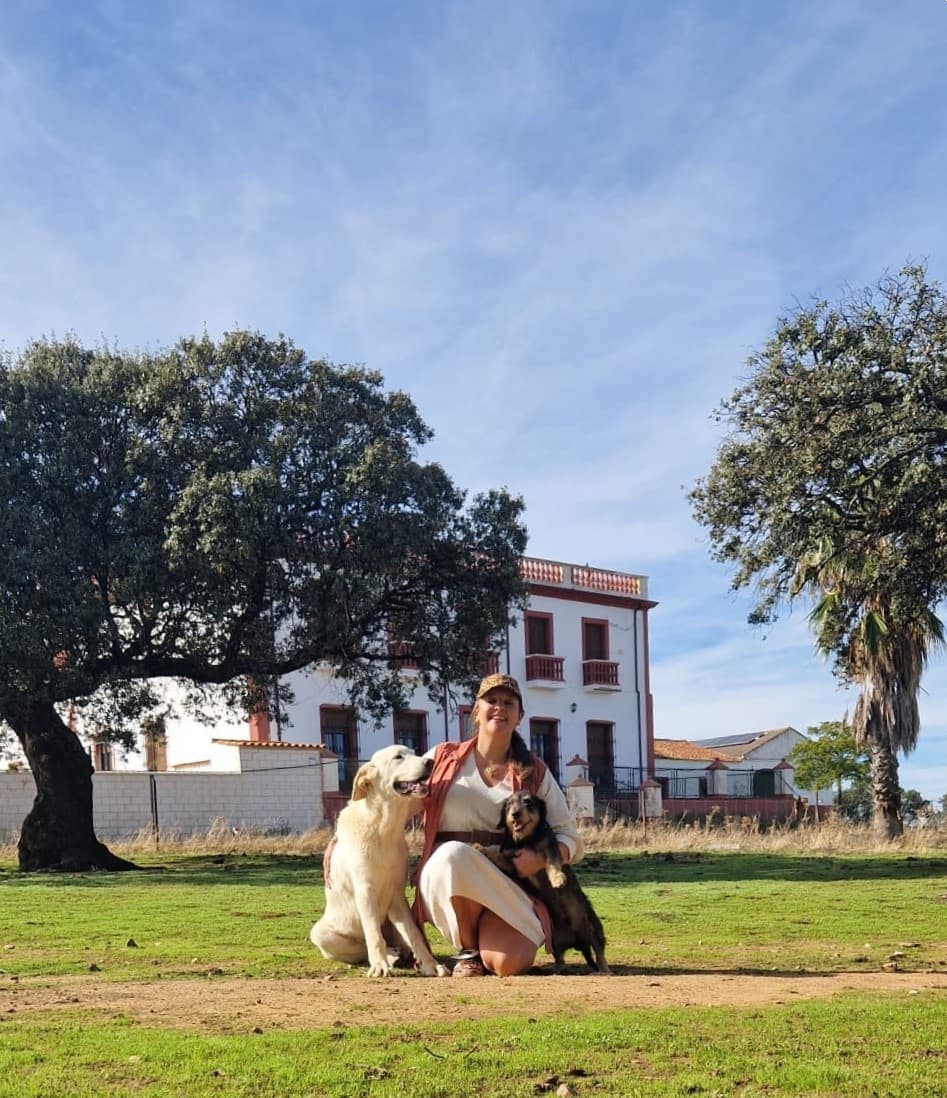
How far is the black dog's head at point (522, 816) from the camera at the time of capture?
8141 millimetres

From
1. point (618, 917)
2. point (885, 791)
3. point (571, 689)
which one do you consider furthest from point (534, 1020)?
point (571, 689)

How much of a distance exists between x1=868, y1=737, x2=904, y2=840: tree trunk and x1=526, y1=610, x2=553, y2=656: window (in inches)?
748

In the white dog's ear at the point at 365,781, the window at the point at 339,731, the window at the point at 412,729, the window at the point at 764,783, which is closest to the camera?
the white dog's ear at the point at 365,781

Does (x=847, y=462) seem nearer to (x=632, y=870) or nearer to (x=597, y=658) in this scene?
(x=632, y=870)

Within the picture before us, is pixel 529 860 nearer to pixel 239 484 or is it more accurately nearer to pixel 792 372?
pixel 792 372

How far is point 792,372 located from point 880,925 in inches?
296

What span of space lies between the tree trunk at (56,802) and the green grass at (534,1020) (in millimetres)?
4951

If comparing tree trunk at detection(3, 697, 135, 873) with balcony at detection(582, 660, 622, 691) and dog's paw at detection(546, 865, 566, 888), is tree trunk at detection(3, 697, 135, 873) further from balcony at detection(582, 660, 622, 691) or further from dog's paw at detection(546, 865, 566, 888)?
balcony at detection(582, 660, 622, 691)

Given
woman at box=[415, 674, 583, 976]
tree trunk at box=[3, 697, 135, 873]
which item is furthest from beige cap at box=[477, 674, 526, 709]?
tree trunk at box=[3, 697, 135, 873]

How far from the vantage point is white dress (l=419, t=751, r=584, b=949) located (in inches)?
315

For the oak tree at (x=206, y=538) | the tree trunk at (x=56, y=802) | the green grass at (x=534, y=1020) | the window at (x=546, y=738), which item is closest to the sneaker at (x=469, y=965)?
the green grass at (x=534, y=1020)

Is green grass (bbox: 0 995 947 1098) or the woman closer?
green grass (bbox: 0 995 947 1098)

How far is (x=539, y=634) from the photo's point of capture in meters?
50.3

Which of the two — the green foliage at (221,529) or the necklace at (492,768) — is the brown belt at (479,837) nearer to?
the necklace at (492,768)
